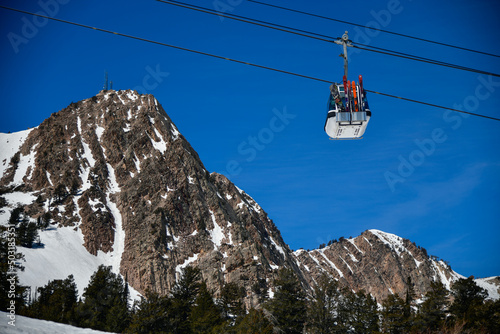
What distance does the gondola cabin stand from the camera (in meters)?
24.1

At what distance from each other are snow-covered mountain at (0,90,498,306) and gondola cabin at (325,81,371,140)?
330 feet

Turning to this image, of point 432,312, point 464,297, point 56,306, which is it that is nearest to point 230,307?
point 56,306

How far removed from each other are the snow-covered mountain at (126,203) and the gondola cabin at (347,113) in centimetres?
10065

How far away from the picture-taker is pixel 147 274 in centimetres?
13262

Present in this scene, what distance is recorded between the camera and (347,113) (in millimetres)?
24156

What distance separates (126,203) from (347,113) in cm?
13814

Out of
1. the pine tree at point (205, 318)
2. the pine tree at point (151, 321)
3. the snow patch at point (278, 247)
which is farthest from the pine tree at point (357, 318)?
the snow patch at point (278, 247)

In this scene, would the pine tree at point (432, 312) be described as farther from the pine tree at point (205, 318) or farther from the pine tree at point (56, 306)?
the pine tree at point (56, 306)

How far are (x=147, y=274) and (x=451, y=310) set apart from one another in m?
89.5

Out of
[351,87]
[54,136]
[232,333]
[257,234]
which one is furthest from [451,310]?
[54,136]

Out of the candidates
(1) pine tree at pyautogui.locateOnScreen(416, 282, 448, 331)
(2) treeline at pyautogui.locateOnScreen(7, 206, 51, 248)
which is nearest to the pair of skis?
(1) pine tree at pyautogui.locateOnScreen(416, 282, 448, 331)

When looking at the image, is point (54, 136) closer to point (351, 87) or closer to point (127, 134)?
point (127, 134)

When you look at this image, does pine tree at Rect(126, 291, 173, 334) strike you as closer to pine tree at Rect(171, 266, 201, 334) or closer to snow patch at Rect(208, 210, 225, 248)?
pine tree at Rect(171, 266, 201, 334)

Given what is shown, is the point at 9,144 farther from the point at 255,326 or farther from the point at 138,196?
the point at 255,326
